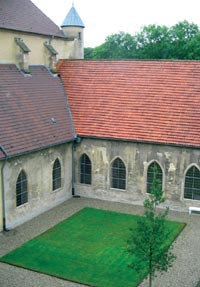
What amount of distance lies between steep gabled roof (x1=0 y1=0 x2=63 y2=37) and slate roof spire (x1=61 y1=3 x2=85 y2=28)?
148cm

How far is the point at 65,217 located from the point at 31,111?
7507 mm

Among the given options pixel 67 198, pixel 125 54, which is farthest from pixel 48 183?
pixel 125 54

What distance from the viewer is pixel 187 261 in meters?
20.4

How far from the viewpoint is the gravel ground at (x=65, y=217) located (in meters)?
18.5

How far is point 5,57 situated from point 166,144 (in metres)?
13.1

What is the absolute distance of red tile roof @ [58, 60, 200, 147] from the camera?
27391mm

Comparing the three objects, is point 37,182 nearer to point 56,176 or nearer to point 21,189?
point 21,189

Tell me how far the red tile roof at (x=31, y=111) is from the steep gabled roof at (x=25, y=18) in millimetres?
3029

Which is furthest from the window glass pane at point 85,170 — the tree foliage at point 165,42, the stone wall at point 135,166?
the tree foliage at point 165,42

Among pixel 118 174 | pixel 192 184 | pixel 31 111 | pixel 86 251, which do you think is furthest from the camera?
pixel 118 174

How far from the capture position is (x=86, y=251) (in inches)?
852

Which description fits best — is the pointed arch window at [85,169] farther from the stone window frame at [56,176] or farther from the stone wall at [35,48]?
the stone wall at [35,48]

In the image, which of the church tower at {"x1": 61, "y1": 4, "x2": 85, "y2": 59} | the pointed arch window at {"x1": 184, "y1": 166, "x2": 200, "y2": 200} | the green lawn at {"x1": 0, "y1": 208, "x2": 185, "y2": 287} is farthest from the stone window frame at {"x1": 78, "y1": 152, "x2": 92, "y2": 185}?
the church tower at {"x1": 61, "y1": 4, "x2": 85, "y2": 59}

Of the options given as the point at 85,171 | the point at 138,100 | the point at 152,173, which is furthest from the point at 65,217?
the point at 138,100
